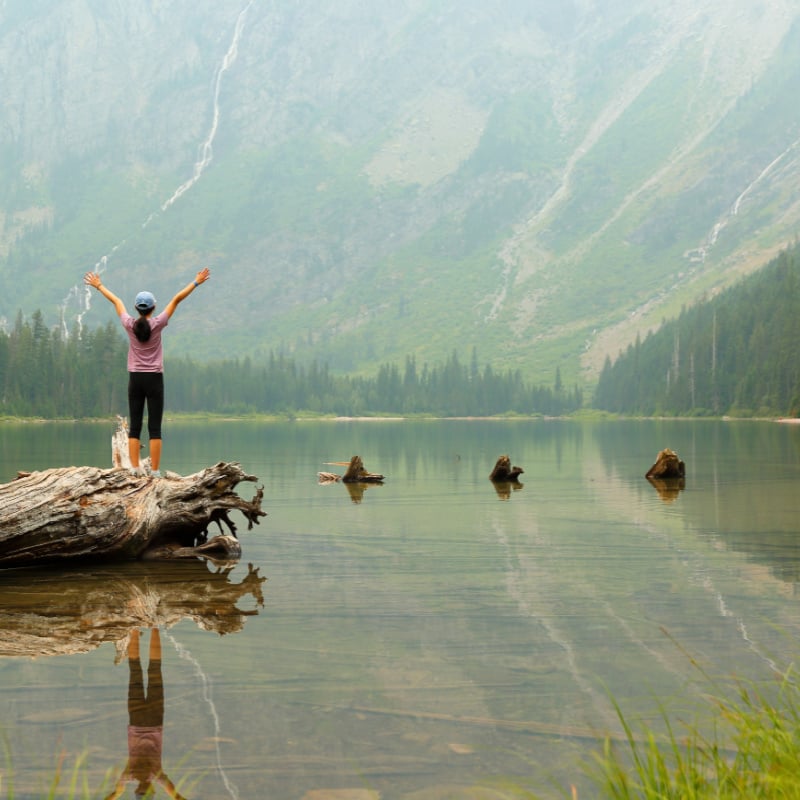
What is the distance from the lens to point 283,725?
1034 centimetres

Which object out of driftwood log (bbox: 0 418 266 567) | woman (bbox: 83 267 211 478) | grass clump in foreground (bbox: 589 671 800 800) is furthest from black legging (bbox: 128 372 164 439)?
grass clump in foreground (bbox: 589 671 800 800)

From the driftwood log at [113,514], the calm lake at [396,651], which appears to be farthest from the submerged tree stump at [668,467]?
the driftwood log at [113,514]

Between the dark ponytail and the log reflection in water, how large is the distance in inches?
178

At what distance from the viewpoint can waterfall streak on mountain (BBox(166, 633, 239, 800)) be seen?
29.1 ft

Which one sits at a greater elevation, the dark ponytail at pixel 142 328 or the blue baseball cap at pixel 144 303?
the blue baseball cap at pixel 144 303

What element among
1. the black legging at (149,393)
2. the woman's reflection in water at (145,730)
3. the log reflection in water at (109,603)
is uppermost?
the black legging at (149,393)

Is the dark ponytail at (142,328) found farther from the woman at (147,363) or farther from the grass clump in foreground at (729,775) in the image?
the grass clump in foreground at (729,775)

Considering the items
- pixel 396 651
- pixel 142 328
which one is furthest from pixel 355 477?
pixel 396 651

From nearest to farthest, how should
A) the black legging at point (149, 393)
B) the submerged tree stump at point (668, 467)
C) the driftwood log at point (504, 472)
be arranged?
the black legging at point (149, 393)
the driftwood log at point (504, 472)
the submerged tree stump at point (668, 467)

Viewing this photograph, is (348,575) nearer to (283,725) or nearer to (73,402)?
(283,725)

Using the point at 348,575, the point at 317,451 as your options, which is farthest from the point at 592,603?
the point at 317,451

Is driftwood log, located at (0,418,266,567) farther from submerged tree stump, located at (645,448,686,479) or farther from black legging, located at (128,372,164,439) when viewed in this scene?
submerged tree stump, located at (645,448,686,479)

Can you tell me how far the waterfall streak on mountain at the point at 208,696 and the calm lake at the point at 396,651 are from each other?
0.10ft

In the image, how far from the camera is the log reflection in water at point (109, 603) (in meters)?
13.8
